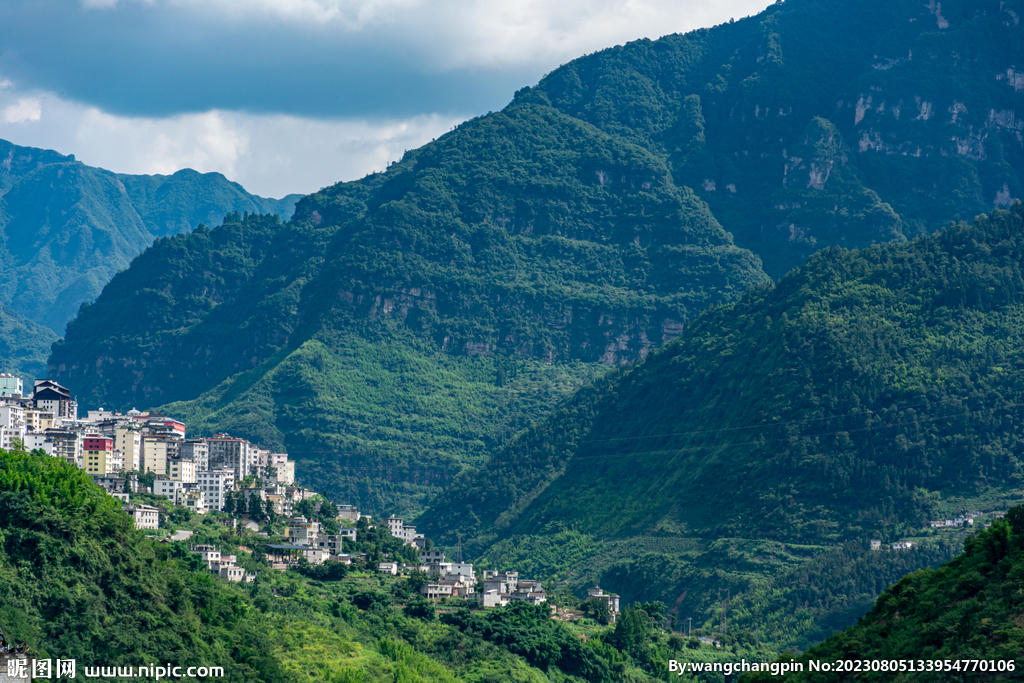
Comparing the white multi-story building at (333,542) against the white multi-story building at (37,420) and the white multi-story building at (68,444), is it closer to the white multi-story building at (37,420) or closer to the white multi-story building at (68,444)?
the white multi-story building at (68,444)

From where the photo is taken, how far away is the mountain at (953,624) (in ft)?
151

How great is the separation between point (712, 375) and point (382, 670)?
93.1 m

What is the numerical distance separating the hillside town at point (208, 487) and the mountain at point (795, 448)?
17046 millimetres

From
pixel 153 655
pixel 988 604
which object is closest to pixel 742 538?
pixel 153 655

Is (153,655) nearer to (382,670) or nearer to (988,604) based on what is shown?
(382,670)

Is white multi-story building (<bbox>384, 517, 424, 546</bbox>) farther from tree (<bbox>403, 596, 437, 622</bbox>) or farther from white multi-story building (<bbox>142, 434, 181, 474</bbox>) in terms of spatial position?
tree (<bbox>403, 596, 437, 622</bbox>)

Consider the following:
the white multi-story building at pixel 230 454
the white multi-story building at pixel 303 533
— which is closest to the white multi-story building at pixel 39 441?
the white multi-story building at pixel 303 533

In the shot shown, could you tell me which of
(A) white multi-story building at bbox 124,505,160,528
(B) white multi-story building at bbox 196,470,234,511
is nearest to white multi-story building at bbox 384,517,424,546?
(B) white multi-story building at bbox 196,470,234,511

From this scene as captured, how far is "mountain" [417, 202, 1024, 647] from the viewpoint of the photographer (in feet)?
460

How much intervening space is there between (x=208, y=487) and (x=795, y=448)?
55204 mm

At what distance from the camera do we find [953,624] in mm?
49094

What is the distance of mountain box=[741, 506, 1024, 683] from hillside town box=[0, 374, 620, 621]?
52.8 metres

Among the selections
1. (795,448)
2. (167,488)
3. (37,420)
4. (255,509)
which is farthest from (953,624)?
(795,448)

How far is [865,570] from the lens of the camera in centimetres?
12600
